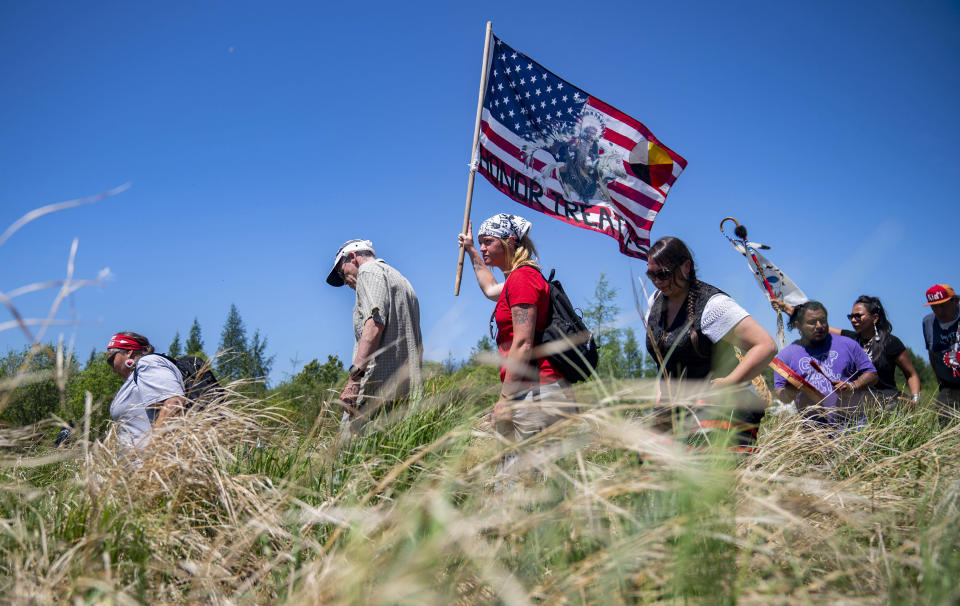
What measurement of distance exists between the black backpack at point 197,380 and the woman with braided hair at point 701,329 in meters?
2.21

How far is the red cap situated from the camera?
629cm

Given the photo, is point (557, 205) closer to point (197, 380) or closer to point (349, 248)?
point (349, 248)

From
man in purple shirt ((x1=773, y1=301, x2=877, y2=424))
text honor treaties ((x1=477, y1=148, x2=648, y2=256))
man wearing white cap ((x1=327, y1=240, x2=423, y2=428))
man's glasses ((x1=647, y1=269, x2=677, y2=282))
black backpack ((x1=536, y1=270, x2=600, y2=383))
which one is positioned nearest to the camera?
man's glasses ((x1=647, y1=269, x2=677, y2=282))

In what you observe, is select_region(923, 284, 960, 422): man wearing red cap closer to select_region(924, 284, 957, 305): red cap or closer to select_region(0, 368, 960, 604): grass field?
select_region(924, 284, 957, 305): red cap

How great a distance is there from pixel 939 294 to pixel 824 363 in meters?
2.48

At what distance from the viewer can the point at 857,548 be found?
167cm

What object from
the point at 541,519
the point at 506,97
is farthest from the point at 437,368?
the point at 506,97

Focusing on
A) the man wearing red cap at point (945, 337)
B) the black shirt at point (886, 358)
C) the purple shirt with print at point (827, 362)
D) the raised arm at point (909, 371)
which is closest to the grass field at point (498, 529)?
the purple shirt with print at point (827, 362)

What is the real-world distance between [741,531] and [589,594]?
56 cm

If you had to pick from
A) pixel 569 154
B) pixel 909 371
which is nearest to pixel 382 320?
pixel 569 154

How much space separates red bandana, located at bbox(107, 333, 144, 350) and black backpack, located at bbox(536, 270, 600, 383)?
280cm

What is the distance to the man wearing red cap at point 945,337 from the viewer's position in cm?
613

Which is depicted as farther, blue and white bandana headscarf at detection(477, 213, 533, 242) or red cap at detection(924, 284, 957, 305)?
red cap at detection(924, 284, 957, 305)

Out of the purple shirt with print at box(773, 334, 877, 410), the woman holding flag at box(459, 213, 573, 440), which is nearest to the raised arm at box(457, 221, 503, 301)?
the woman holding flag at box(459, 213, 573, 440)
